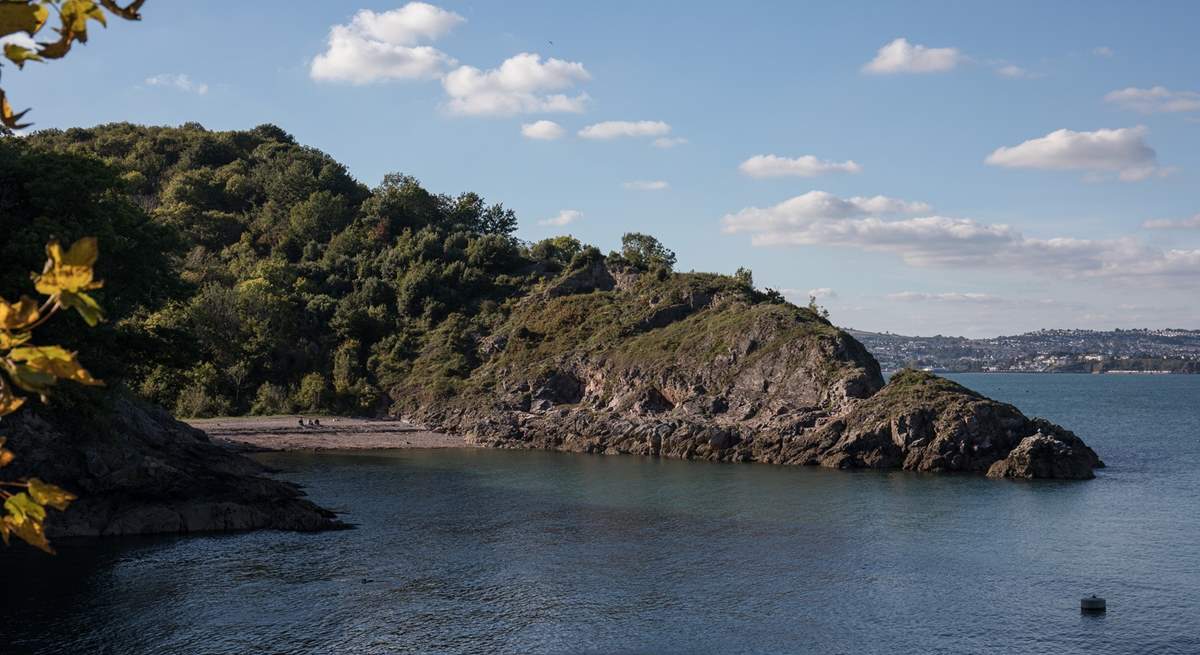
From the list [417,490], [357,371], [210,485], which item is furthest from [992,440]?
[357,371]

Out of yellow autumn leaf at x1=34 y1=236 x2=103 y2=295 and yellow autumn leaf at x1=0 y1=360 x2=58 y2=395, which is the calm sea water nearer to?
yellow autumn leaf at x1=0 y1=360 x2=58 y2=395

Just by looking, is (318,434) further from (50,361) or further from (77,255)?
(77,255)

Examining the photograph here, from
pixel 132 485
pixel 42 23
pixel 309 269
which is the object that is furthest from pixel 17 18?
pixel 309 269

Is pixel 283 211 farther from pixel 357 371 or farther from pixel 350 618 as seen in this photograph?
pixel 350 618

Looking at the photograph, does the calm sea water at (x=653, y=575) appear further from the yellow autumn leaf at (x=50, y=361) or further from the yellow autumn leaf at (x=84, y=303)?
the yellow autumn leaf at (x=84, y=303)

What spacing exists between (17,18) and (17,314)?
1.67 m

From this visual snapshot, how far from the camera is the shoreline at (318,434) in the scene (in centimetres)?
8388

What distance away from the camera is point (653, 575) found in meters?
41.1

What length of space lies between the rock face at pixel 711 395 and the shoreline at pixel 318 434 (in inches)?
167

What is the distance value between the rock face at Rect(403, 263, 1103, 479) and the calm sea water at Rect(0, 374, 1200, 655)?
25.2 ft

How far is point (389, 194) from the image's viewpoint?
14275cm

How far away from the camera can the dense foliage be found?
338 feet

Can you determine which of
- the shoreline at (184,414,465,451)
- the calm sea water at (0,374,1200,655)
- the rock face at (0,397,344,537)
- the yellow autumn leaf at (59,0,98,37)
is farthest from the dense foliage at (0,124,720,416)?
the yellow autumn leaf at (59,0,98,37)

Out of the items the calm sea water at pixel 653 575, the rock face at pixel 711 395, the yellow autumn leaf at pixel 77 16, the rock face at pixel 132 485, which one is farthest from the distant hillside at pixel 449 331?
the yellow autumn leaf at pixel 77 16
